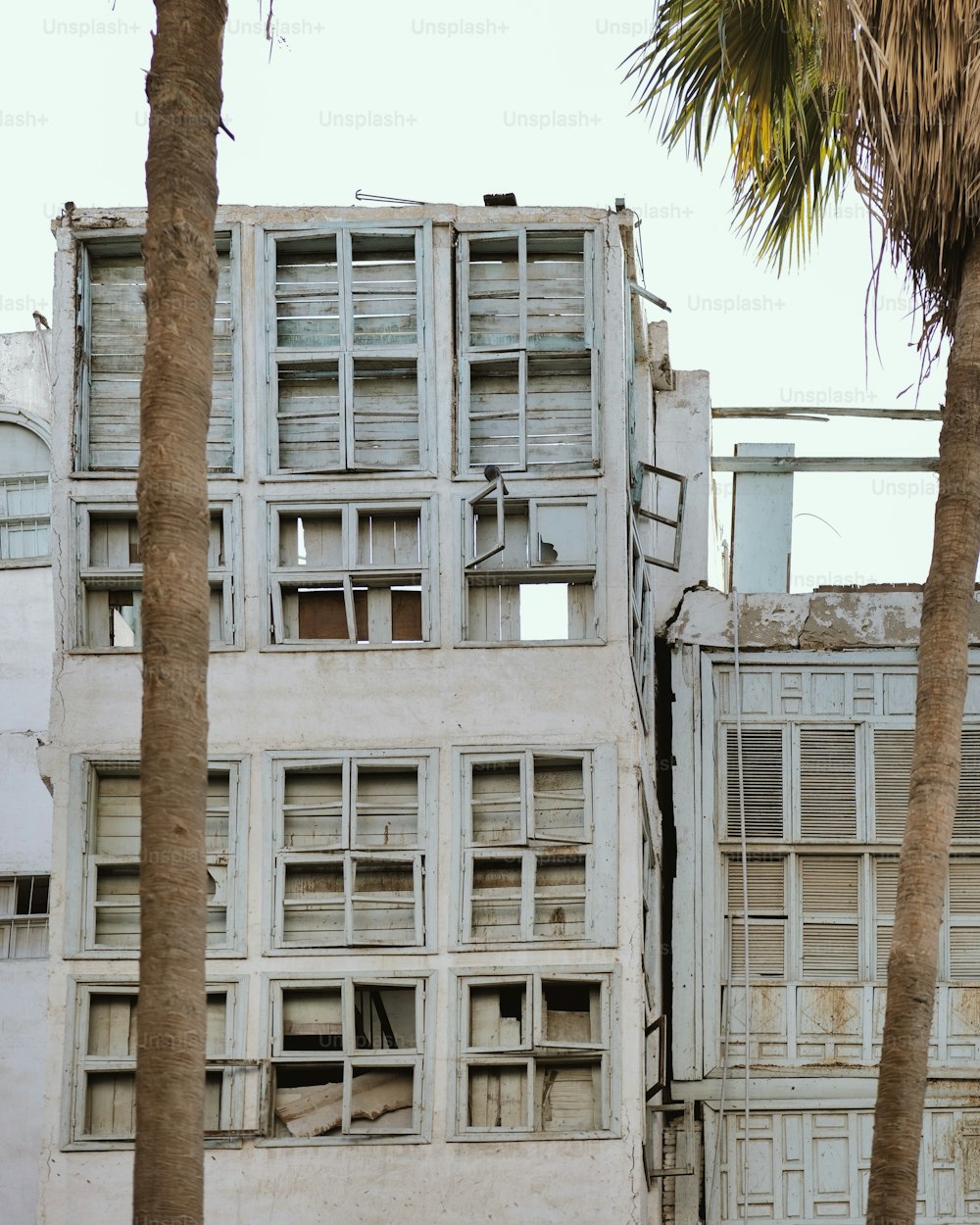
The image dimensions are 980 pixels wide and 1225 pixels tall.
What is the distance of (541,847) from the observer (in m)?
14.2

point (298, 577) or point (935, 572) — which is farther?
point (298, 577)

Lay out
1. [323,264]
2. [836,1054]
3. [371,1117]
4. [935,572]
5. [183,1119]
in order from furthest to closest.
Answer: [836,1054]
[323,264]
[371,1117]
[935,572]
[183,1119]

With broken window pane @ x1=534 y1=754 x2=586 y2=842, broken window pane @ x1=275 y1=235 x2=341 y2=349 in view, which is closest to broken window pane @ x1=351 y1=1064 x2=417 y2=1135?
broken window pane @ x1=534 y1=754 x2=586 y2=842

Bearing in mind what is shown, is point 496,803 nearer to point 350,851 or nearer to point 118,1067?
point 350,851

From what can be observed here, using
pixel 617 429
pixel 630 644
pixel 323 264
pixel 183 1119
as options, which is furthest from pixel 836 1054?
pixel 183 1119

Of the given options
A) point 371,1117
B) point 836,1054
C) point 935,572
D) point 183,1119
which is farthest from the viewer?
point 836,1054

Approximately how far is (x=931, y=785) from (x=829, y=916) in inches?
206

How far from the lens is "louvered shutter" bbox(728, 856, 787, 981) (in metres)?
16.6

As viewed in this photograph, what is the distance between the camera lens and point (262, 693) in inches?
570

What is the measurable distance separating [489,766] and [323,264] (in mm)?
3836

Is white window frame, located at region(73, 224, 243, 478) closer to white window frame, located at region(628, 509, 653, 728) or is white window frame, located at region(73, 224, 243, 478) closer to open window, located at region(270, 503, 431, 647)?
open window, located at region(270, 503, 431, 647)

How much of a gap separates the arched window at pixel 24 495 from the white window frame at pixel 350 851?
8.54 m

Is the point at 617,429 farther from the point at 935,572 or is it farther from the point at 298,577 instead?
the point at 935,572

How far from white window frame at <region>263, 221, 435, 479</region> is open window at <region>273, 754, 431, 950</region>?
6.96ft
